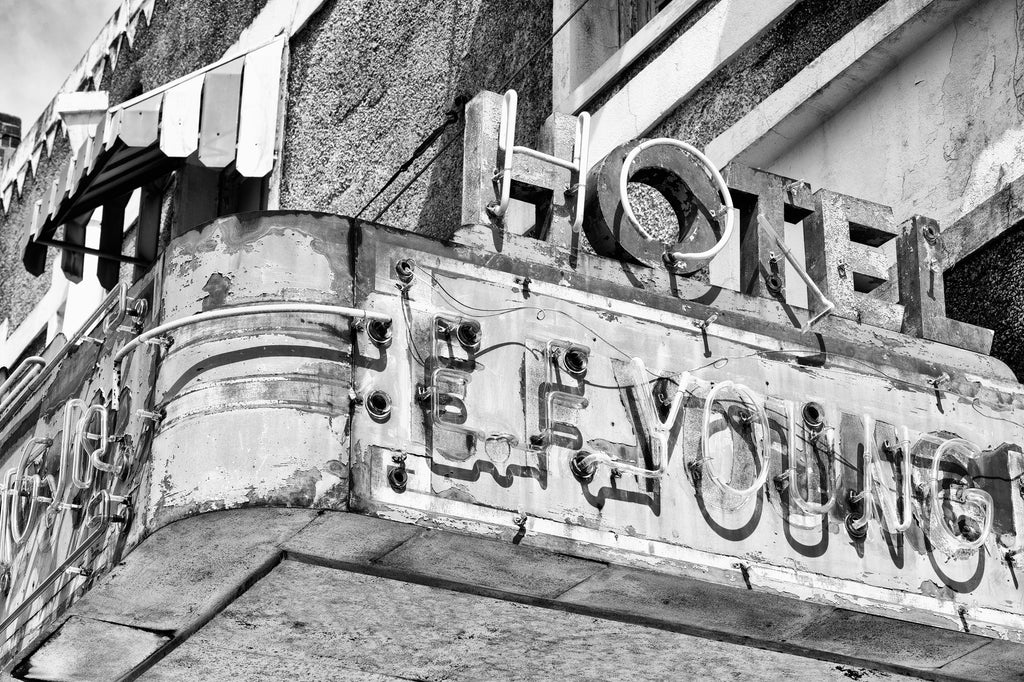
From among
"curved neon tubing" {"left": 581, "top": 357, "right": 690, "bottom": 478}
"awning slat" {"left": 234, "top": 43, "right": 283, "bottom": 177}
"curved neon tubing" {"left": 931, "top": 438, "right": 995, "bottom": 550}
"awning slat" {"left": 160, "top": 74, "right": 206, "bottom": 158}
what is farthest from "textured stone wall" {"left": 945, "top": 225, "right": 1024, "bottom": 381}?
"awning slat" {"left": 160, "top": 74, "right": 206, "bottom": 158}

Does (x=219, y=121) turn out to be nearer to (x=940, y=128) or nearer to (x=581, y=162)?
(x=581, y=162)

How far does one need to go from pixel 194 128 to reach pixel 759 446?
14.5 ft

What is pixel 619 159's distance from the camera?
10.4m

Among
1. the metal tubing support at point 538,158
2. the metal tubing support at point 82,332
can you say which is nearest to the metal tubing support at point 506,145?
the metal tubing support at point 538,158

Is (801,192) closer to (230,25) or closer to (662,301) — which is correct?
(662,301)

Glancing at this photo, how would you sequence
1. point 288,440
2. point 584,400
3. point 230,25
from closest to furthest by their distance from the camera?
point 288,440, point 584,400, point 230,25

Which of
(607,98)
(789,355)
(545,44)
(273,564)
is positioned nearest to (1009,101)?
(789,355)

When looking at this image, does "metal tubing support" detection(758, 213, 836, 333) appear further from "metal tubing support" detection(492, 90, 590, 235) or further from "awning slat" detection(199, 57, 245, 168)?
"awning slat" detection(199, 57, 245, 168)

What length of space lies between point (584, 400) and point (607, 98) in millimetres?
6376

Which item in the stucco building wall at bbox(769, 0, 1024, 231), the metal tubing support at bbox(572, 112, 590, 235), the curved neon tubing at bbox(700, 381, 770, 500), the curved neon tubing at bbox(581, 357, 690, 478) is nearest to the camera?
the curved neon tubing at bbox(581, 357, 690, 478)

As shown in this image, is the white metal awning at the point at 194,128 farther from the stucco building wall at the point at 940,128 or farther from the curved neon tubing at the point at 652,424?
the stucco building wall at the point at 940,128

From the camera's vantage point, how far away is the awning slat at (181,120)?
1143cm

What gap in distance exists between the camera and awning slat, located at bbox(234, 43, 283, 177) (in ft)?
38.7

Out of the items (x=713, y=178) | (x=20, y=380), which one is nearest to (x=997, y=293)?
(x=713, y=178)
